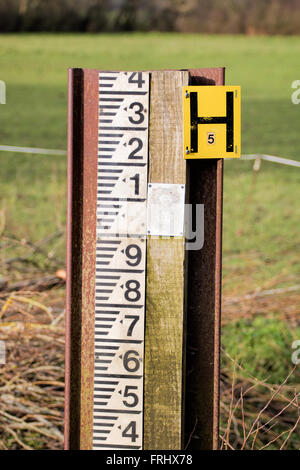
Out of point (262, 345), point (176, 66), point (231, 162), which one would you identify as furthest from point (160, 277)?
point (176, 66)

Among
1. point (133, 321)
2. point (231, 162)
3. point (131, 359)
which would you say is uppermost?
point (231, 162)

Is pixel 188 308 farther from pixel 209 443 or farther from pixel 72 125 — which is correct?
pixel 72 125

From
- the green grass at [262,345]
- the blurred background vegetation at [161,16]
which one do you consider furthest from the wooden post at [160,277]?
the blurred background vegetation at [161,16]

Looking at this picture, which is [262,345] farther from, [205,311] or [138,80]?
[138,80]

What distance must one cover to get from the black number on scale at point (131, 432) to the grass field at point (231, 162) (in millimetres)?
598

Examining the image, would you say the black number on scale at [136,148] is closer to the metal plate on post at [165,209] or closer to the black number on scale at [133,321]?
the metal plate on post at [165,209]

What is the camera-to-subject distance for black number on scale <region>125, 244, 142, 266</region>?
1.68m

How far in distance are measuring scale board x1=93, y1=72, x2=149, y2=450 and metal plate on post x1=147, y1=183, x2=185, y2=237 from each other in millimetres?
21

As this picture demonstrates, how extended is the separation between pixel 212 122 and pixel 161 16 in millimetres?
29405

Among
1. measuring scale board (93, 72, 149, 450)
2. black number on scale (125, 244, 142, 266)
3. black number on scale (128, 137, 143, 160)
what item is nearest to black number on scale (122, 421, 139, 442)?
measuring scale board (93, 72, 149, 450)

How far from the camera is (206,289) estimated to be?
68.2 inches

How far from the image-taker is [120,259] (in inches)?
66.1

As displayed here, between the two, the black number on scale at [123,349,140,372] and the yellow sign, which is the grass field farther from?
the yellow sign
